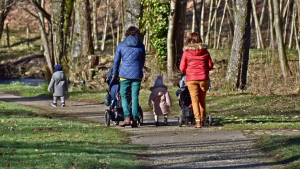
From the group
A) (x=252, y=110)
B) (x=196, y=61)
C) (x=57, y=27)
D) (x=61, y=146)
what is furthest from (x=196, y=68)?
(x=57, y=27)

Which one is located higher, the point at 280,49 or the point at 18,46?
the point at 280,49

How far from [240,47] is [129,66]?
9969mm

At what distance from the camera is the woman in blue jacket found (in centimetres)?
1284

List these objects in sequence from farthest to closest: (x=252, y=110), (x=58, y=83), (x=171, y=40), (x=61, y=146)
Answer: (x=171, y=40) → (x=58, y=83) → (x=252, y=110) → (x=61, y=146)

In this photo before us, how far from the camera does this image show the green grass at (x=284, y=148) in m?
8.45

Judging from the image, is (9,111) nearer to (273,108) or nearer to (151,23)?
(273,108)

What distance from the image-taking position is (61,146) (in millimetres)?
9789

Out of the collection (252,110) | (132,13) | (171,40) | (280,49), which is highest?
(132,13)

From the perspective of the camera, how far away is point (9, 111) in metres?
17.0

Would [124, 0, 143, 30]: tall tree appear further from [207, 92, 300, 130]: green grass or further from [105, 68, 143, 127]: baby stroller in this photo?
[105, 68, 143, 127]: baby stroller

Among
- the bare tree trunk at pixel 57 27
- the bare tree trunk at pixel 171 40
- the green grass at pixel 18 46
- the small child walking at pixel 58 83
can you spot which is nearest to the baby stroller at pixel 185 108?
the small child walking at pixel 58 83

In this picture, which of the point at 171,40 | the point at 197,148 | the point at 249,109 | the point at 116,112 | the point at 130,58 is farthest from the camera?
the point at 171,40

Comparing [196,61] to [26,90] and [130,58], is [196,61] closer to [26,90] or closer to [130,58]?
[130,58]

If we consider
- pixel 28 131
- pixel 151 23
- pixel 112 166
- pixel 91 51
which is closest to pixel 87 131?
pixel 28 131
